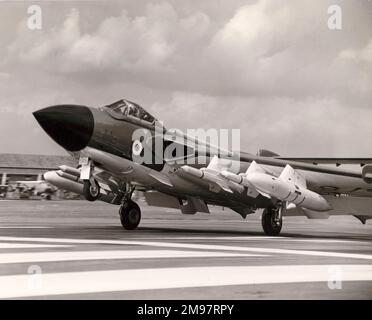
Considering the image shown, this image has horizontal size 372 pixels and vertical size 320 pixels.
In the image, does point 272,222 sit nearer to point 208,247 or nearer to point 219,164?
point 219,164

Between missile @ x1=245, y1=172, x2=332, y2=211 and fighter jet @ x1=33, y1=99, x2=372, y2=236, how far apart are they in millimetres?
26

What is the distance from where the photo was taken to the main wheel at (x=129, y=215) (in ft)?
55.0

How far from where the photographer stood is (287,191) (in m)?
15.4

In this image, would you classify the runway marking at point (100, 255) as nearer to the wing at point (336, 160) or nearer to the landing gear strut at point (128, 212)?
the wing at point (336, 160)

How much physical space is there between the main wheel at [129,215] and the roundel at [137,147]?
6.23 ft

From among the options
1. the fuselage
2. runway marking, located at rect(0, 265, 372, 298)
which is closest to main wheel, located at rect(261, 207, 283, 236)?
the fuselage

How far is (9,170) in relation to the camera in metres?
53.0

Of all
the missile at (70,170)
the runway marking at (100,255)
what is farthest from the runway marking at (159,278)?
the missile at (70,170)

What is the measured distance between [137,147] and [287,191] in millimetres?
4198

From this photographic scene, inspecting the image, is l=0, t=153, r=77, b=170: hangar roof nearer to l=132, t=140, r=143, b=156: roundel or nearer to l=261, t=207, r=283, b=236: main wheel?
l=261, t=207, r=283, b=236: main wheel

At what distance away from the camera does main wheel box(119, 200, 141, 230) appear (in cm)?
1677
